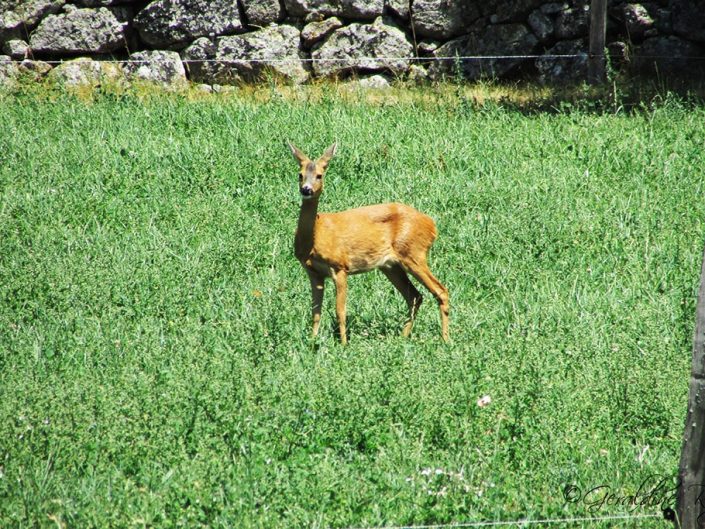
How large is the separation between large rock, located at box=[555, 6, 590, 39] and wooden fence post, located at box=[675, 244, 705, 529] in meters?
9.66

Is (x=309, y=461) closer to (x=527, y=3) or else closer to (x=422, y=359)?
(x=422, y=359)

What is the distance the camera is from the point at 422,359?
19.4 feet

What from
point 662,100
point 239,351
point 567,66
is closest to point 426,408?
point 239,351

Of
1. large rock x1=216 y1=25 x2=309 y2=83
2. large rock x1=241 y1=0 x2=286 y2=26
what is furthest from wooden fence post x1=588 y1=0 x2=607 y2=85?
large rock x1=241 y1=0 x2=286 y2=26

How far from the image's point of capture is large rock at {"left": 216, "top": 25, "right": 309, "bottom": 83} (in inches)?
514

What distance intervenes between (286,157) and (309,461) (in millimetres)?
Answer: 5737

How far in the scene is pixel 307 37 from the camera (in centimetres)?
1312

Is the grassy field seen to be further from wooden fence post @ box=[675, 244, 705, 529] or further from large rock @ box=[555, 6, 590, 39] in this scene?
large rock @ box=[555, 6, 590, 39]

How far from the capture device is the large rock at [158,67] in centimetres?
1291

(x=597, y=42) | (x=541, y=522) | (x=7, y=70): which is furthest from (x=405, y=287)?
(x=7, y=70)

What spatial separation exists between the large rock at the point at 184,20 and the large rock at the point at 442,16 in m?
2.45

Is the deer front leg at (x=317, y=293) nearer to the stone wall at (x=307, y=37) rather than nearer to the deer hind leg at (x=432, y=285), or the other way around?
the deer hind leg at (x=432, y=285)

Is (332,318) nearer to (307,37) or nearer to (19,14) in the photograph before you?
(307,37)

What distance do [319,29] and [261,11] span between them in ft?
2.71
